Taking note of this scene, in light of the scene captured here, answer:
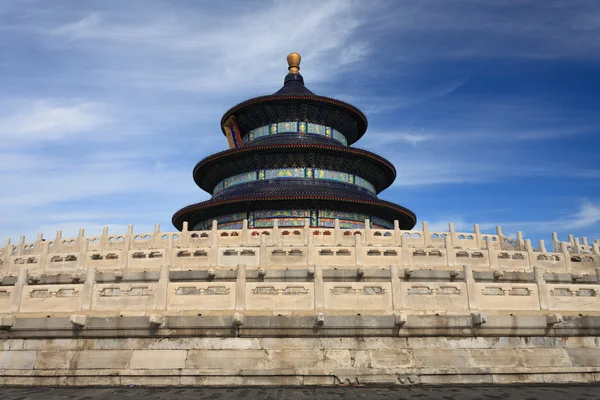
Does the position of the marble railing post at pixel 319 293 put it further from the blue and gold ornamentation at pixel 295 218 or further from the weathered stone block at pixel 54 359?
the blue and gold ornamentation at pixel 295 218

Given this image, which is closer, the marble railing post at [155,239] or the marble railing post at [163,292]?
the marble railing post at [163,292]

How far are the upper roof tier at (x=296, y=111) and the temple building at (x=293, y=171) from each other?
3.3 inches

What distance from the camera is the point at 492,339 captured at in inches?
482

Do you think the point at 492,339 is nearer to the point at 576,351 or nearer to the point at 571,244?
the point at 576,351

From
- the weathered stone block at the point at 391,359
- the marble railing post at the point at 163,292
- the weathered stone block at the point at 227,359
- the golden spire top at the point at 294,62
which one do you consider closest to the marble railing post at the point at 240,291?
the weathered stone block at the point at 227,359

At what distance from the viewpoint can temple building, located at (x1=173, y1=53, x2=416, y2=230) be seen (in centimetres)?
3206

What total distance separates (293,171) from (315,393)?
2594 centimetres

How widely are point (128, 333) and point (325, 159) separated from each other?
25535 millimetres

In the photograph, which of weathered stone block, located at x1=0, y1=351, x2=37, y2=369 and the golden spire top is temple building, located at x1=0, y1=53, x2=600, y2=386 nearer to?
weathered stone block, located at x1=0, y1=351, x2=37, y2=369

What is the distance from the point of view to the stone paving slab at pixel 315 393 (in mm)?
9953

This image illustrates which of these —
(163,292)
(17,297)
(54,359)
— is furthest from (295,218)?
(54,359)

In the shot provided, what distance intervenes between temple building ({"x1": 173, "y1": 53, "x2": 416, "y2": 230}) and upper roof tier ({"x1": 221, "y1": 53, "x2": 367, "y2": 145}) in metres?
0.08

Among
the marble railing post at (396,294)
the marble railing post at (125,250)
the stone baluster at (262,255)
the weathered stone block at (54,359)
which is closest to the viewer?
the weathered stone block at (54,359)

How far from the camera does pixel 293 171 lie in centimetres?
3538
